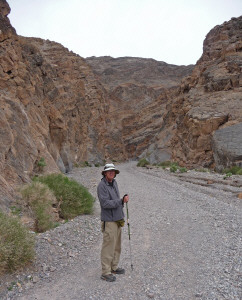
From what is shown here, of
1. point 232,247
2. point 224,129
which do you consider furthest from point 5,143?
point 224,129

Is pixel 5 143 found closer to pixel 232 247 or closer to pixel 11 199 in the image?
pixel 11 199

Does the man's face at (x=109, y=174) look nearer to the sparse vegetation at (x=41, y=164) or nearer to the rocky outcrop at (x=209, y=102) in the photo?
the sparse vegetation at (x=41, y=164)

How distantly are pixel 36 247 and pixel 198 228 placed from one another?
4.12m

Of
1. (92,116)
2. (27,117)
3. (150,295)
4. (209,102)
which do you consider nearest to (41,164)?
(27,117)

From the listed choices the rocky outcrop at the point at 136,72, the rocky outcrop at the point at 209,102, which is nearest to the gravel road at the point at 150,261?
the rocky outcrop at the point at 209,102

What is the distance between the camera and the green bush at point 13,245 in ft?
14.0

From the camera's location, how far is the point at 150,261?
511 cm

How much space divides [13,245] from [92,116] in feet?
186

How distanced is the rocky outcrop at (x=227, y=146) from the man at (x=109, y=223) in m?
20.6

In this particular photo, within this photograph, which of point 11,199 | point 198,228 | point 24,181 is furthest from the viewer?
point 24,181

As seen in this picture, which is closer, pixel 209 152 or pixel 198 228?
pixel 198 228

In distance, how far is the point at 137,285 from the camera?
4.24m

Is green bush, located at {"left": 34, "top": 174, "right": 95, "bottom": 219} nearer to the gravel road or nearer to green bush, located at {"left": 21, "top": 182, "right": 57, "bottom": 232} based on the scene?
the gravel road

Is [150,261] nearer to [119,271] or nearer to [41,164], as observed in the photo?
[119,271]
